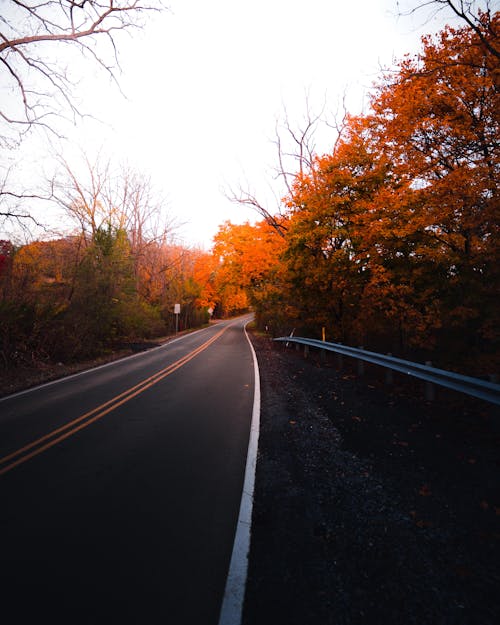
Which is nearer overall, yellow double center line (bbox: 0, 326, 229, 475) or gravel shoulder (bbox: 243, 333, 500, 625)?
gravel shoulder (bbox: 243, 333, 500, 625)

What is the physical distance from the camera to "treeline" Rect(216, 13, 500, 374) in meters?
8.17

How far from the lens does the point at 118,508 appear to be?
3.41 metres

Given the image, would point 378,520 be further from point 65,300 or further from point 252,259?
point 252,259

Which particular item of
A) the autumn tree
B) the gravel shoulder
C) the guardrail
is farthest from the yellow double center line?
the autumn tree

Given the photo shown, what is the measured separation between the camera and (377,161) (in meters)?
12.6

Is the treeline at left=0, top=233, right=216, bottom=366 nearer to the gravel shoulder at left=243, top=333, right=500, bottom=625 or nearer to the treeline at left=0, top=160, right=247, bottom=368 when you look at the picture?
the treeline at left=0, top=160, right=247, bottom=368

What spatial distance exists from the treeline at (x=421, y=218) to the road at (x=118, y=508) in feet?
22.0

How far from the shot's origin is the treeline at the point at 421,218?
817cm

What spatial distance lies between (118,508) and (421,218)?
30.6 ft

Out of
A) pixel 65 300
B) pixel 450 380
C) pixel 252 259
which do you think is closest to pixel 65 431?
pixel 450 380

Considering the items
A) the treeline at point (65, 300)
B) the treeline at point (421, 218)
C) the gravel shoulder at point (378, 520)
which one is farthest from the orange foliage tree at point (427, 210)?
the treeline at point (65, 300)

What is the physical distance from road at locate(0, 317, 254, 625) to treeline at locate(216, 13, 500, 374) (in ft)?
22.0

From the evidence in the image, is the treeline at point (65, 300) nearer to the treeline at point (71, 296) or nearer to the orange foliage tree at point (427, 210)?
the treeline at point (71, 296)

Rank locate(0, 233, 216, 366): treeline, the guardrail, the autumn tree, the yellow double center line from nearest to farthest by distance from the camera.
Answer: the guardrail
the yellow double center line
locate(0, 233, 216, 366): treeline
the autumn tree
